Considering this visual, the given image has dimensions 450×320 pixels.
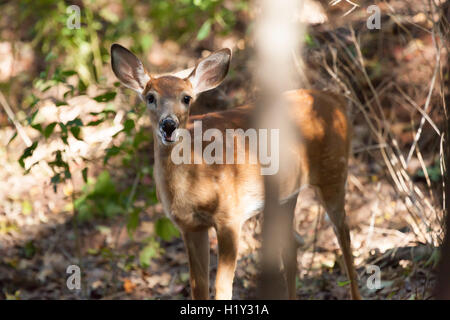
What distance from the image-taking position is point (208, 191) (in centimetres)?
403

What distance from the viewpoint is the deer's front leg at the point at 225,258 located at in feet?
13.2

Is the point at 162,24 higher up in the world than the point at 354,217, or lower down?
higher up

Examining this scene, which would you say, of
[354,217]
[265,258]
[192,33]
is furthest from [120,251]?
[192,33]

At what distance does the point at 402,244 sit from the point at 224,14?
3157 mm

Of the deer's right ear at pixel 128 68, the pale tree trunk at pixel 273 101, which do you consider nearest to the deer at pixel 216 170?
the deer's right ear at pixel 128 68

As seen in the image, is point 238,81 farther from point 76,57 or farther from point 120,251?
point 76,57

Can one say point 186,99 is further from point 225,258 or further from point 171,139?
point 225,258

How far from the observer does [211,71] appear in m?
4.16

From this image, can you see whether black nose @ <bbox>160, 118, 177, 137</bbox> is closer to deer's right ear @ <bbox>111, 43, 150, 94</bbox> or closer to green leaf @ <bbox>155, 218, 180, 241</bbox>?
deer's right ear @ <bbox>111, 43, 150, 94</bbox>

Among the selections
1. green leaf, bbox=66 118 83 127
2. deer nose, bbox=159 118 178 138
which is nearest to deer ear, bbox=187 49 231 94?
deer nose, bbox=159 118 178 138

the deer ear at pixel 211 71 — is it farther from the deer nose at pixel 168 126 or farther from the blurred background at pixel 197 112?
the blurred background at pixel 197 112

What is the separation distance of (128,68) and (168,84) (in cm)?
39

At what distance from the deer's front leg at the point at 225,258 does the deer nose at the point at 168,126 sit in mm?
725

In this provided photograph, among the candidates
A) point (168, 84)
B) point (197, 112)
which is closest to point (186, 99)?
point (168, 84)
